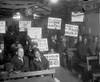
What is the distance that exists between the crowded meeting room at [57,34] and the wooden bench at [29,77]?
1.55 feet

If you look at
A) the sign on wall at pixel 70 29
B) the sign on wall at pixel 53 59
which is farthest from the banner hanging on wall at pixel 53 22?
the sign on wall at pixel 53 59

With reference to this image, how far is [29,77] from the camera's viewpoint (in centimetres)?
145

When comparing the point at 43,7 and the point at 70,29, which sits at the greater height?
the point at 43,7

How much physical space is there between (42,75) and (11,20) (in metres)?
1.38

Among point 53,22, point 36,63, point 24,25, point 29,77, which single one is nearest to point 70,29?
point 53,22

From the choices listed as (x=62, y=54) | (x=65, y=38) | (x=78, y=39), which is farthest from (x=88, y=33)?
(x=62, y=54)

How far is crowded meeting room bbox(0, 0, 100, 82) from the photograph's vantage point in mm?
2133

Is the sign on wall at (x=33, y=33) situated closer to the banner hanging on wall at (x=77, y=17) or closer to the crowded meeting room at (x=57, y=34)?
the crowded meeting room at (x=57, y=34)

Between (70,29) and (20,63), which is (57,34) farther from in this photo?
(20,63)

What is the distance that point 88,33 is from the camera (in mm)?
→ 2791

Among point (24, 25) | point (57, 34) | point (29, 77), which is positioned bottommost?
point (29, 77)

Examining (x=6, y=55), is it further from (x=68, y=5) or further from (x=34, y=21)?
(x=68, y=5)

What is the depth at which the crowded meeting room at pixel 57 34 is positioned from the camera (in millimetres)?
2133

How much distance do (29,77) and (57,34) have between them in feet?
4.54
